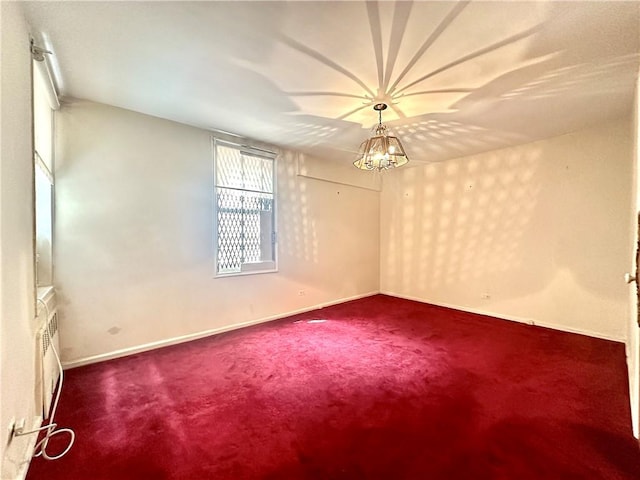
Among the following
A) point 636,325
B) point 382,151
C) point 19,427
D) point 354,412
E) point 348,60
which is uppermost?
point 348,60

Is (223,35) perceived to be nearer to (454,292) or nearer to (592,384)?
(592,384)

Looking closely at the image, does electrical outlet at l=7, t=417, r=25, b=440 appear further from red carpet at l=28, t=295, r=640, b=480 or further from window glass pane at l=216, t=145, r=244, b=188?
window glass pane at l=216, t=145, r=244, b=188

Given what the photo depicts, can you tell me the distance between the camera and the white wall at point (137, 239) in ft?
7.62

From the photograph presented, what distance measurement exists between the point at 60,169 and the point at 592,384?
4617 millimetres

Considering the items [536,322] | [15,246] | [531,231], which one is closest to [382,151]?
[15,246]

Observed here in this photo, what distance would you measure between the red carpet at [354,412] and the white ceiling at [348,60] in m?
2.33

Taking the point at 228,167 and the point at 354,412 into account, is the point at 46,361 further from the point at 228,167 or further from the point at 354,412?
the point at 228,167

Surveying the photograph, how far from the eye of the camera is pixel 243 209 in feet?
11.1

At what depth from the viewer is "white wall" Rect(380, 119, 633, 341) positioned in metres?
2.93

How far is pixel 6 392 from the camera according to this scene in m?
1.13

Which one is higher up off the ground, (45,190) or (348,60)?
(348,60)

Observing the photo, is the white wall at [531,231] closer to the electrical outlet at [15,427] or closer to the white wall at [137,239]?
the white wall at [137,239]

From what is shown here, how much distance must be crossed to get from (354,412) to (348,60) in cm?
234

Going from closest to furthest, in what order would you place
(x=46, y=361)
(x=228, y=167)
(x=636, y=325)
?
(x=636, y=325)
(x=46, y=361)
(x=228, y=167)
